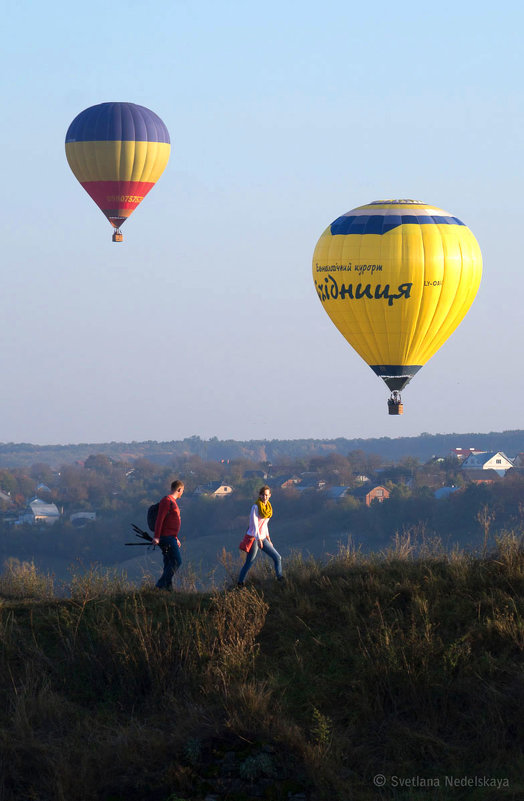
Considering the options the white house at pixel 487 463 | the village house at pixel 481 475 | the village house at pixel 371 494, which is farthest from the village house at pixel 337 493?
the white house at pixel 487 463

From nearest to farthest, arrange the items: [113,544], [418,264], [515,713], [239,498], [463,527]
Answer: [515,713] < [418,264] < [463,527] < [113,544] < [239,498]

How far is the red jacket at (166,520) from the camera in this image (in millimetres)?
16672

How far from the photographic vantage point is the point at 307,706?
45.2ft

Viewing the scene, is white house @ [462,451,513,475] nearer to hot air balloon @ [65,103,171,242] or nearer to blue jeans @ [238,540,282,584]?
hot air balloon @ [65,103,171,242]

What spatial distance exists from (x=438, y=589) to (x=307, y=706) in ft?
8.84

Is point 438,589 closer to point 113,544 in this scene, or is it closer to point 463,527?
point 463,527

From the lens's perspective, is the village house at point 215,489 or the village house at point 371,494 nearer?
the village house at point 371,494

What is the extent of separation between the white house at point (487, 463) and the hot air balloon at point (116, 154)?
116451 mm

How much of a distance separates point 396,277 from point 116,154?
23.2m

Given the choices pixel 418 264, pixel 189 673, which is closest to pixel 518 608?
pixel 189 673

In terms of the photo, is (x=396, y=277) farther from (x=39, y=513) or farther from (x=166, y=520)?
(x=39, y=513)

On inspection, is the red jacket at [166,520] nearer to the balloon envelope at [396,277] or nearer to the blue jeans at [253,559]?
the blue jeans at [253,559]

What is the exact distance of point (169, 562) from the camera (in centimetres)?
1662

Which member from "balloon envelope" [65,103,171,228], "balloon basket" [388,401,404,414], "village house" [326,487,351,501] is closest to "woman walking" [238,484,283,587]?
"balloon basket" [388,401,404,414]
